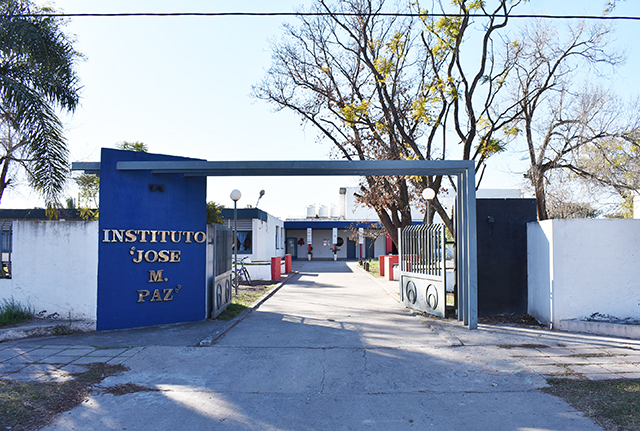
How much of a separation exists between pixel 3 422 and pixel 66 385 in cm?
106

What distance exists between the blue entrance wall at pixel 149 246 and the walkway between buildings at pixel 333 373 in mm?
616

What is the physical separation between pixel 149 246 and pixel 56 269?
1.71 metres

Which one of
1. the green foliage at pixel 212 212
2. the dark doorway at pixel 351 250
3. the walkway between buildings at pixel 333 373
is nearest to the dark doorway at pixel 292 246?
the dark doorway at pixel 351 250

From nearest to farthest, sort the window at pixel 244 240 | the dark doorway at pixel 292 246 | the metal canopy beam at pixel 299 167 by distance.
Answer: the metal canopy beam at pixel 299 167 < the window at pixel 244 240 < the dark doorway at pixel 292 246

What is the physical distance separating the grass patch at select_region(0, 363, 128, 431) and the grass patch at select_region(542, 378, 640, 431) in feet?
17.8

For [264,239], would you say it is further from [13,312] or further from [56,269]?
[13,312]

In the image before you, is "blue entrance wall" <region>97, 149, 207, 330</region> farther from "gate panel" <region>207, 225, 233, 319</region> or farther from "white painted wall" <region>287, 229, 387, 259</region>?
"white painted wall" <region>287, 229, 387, 259</region>

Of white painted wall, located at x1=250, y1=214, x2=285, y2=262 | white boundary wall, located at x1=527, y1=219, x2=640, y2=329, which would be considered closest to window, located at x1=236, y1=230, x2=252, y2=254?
white painted wall, located at x1=250, y1=214, x2=285, y2=262

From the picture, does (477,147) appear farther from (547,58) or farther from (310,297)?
(310,297)

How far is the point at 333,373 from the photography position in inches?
229

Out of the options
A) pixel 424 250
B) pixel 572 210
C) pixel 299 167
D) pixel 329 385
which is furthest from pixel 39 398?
pixel 572 210

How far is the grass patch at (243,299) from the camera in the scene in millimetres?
10062

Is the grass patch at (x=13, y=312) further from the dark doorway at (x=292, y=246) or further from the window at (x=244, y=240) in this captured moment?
the dark doorway at (x=292, y=246)

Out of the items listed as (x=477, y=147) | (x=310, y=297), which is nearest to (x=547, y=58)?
(x=477, y=147)
